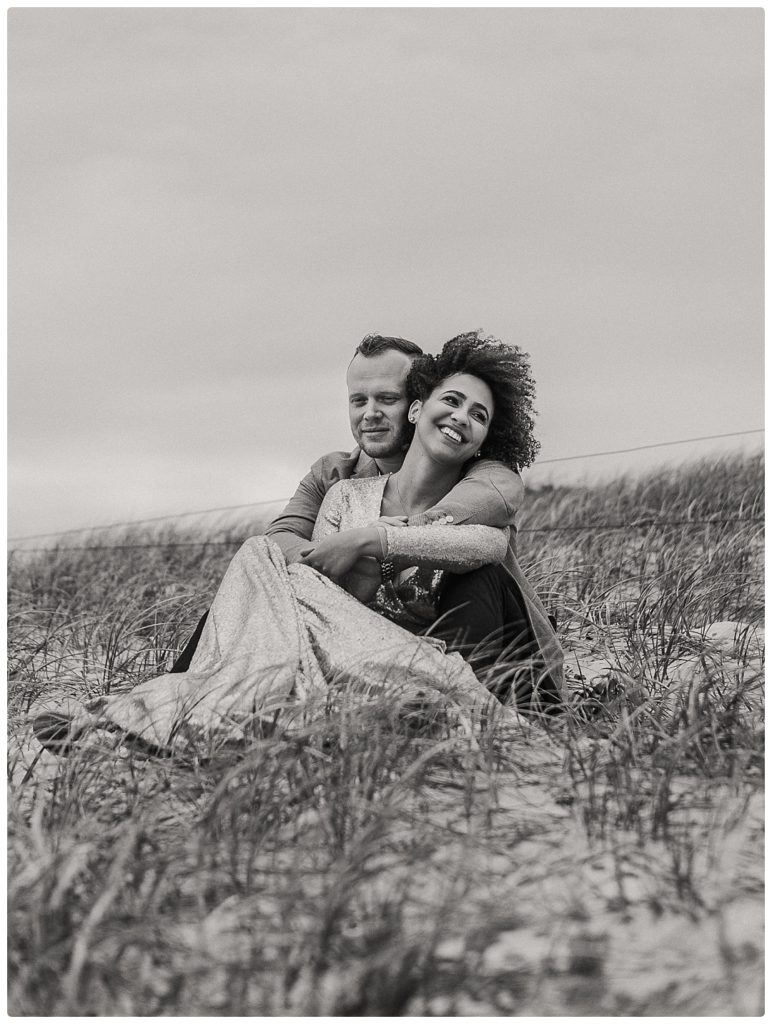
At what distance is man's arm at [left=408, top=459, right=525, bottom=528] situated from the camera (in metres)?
3.80

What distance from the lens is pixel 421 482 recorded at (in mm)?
4031

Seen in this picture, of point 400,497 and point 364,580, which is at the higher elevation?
point 400,497

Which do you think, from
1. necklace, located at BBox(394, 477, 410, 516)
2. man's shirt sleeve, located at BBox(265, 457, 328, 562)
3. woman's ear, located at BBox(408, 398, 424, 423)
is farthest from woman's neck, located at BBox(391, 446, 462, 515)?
man's shirt sleeve, located at BBox(265, 457, 328, 562)

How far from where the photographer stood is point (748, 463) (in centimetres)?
900

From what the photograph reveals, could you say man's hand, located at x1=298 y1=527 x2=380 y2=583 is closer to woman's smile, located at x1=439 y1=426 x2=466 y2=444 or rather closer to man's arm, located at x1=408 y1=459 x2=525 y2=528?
man's arm, located at x1=408 y1=459 x2=525 y2=528

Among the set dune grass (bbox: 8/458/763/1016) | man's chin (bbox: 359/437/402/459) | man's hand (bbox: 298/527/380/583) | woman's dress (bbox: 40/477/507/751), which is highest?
man's chin (bbox: 359/437/402/459)

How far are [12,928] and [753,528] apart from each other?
5.49 m

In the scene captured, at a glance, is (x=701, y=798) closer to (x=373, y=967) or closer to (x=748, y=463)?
(x=373, y=967)

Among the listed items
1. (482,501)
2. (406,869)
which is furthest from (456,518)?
(406,869)

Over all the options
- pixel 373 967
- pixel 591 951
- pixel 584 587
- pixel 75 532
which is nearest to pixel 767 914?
pixel 591 951

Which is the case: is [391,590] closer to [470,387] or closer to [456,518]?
[456,518]

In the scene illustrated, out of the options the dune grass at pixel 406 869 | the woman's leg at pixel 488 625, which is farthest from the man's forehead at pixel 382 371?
the dune grass at pixel 406 869

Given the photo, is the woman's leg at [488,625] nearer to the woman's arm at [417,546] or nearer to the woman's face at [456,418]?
the woman's arm at [417,546]

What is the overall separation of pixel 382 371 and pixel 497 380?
42 centimetres
